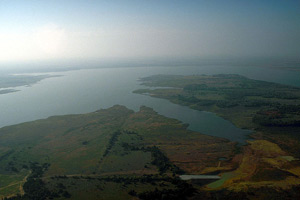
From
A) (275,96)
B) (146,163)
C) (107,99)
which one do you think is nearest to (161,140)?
(146,163)

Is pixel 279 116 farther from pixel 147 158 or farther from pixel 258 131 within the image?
pixel 147 158

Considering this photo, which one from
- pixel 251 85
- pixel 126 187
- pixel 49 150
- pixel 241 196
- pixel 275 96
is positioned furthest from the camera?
pixel 251 85

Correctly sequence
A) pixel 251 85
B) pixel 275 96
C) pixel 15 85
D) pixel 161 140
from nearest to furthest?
pixel 161 140 → pixel 275 96 → pixel 251 85 → pixel 15 85

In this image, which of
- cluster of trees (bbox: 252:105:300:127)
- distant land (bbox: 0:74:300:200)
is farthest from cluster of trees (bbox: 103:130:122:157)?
cluster of trees (bbox: 252:105:300:127)

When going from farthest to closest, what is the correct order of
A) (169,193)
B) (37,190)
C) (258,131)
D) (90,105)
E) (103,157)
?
(90,105) < (258,131) < (103,157) < (37,190) < (169,193)

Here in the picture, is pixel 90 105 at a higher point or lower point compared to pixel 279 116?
higher

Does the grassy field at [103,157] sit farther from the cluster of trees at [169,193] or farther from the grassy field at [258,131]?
the grassy field at [258,131]

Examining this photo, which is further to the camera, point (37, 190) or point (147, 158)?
point (147, 158)

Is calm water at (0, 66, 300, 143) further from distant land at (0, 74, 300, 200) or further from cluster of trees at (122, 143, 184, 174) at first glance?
cluster of trees at (122, 143, 184, 174)

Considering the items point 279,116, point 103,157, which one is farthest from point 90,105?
point 279,116

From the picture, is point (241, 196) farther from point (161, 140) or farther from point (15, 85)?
point (15, 85)

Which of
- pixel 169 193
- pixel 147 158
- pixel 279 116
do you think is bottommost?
pixel 169 193
